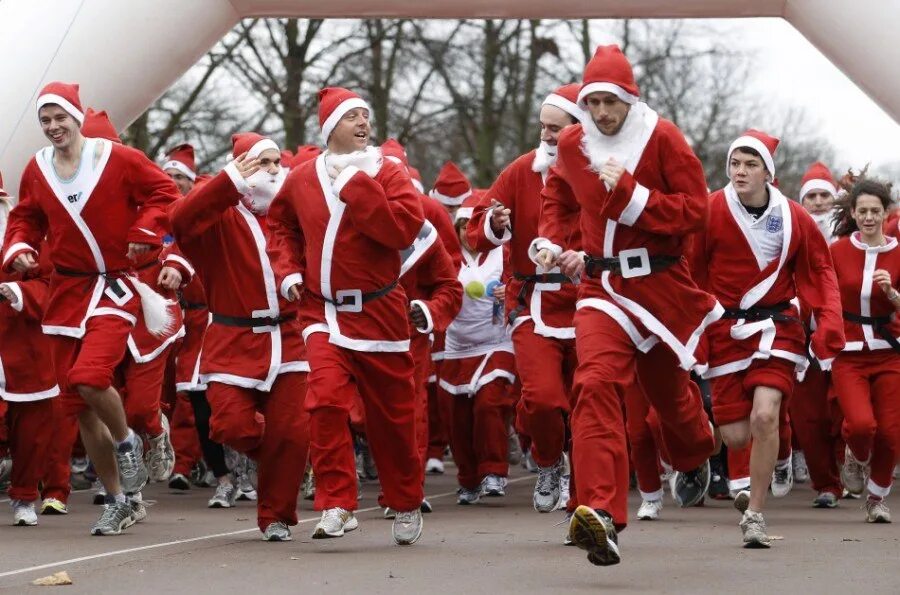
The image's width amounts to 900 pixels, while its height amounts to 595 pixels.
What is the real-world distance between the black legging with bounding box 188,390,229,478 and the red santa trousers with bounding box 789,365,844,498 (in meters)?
3.86

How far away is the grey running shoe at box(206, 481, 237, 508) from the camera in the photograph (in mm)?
11727

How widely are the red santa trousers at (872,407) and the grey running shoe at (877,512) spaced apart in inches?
2.4

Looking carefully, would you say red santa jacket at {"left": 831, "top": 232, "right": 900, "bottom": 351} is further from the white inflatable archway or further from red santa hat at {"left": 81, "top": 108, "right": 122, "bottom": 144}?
red santa hat at {"left": 81, "top": 108, "right": 122, "bottom": 144}

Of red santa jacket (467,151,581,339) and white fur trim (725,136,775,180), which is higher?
white fur trim (725,136,775,180)

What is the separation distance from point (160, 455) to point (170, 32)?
3045 millimetres

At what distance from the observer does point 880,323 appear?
11320 mm

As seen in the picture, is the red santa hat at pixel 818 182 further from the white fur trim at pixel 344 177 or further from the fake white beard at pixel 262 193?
the white fur trim at pixel 344 177

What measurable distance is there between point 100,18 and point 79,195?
3162mm

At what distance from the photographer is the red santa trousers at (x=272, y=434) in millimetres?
8992

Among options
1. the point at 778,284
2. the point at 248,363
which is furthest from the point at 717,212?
the point at 248,363

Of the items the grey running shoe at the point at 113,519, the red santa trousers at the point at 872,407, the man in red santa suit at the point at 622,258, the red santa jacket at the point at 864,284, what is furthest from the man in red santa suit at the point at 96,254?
the red santa jacket at the point at 864,284

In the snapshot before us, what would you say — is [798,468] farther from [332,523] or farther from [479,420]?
[332,523]

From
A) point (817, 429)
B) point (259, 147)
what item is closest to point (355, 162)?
point (259, 147)

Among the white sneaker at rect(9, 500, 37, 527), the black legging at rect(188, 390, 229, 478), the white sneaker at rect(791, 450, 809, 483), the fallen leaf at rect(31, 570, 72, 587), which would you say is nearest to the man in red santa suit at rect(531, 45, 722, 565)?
the fallen leaf at rect(31, 570, 72, 587)
